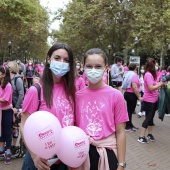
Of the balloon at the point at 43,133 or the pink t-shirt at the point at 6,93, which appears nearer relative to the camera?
the balloon at the point at 43,133

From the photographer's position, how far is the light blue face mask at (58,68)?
250 centimetres

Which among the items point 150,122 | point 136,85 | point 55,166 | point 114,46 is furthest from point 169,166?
point 114,46

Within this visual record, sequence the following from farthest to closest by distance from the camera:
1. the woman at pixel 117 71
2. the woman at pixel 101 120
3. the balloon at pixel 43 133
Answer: the woman at pixel 117 71 < the woman at pixel 101 120 < the balloon at pixel 43 133

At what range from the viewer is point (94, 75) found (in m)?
2.46

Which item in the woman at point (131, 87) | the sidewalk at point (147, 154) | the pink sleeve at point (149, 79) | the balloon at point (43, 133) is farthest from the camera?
the woman at point (131, 87)

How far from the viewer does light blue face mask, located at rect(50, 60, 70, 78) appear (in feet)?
8.21

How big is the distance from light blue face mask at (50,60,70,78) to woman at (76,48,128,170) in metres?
0.22

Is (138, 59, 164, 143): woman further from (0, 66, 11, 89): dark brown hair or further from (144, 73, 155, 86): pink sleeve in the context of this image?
(0, 66, 11, 89): dark brown hair

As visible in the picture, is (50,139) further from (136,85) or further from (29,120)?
(136,85)

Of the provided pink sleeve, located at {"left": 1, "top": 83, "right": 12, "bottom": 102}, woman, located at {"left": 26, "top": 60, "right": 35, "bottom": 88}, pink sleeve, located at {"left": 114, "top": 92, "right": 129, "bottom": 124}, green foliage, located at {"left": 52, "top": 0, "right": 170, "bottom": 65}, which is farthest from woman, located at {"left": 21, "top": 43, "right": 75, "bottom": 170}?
green foliage, located at {"left": 52, "top": 0, "right": 170, "bottom": 65}

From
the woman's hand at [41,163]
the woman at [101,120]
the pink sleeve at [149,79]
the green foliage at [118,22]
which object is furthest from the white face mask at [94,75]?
the green foliage at [118,22]

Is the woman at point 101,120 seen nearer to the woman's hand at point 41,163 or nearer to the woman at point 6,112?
the woman's hand at point 41,163

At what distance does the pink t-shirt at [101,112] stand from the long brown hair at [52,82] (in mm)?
178

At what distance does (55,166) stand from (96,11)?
2595cm
